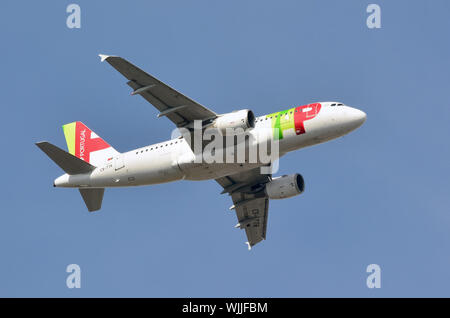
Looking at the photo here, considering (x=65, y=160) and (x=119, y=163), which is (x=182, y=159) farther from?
(x=65, y=160)

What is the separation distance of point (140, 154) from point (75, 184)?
5838 mm

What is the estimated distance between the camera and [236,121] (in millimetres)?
50188

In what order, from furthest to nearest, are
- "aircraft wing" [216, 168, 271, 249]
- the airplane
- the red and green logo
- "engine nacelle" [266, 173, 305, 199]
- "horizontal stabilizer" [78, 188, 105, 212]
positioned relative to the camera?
the red and green logo, "aircraft wing" [216, 168, 271, 249], "horizontal stabilizer" [78, 188, 105, 212], "engine nacelle" [266, 173, 305, 199], the airplane

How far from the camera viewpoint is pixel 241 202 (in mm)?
61156

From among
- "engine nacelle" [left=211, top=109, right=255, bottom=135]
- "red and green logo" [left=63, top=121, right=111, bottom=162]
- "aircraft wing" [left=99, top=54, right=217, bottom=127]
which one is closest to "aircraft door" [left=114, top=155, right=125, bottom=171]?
"red and green logo" [left=63, top=121, right=111, bottom=162]

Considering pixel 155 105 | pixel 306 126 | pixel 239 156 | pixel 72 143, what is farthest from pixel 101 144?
pixel 306 126

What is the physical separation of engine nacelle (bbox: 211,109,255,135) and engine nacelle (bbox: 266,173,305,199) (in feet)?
29.0

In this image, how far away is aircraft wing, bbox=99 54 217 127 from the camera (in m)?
49.0

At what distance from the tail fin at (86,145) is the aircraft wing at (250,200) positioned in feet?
30.6

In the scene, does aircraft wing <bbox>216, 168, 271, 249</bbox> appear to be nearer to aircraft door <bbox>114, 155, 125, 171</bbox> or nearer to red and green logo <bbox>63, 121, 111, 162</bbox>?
aircraft door <bbox>114, 155, 125, 171</bbox>

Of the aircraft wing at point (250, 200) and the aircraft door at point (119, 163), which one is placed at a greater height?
the aircraft door at point (119, 163)

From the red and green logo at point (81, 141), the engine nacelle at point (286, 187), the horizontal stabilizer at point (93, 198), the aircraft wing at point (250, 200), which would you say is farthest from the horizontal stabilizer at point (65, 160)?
the engine nacelle at point (286, 187)

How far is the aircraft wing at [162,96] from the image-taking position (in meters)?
49.0

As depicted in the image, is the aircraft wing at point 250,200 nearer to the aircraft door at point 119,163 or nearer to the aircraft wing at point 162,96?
the aircraft wing at point 162,96
